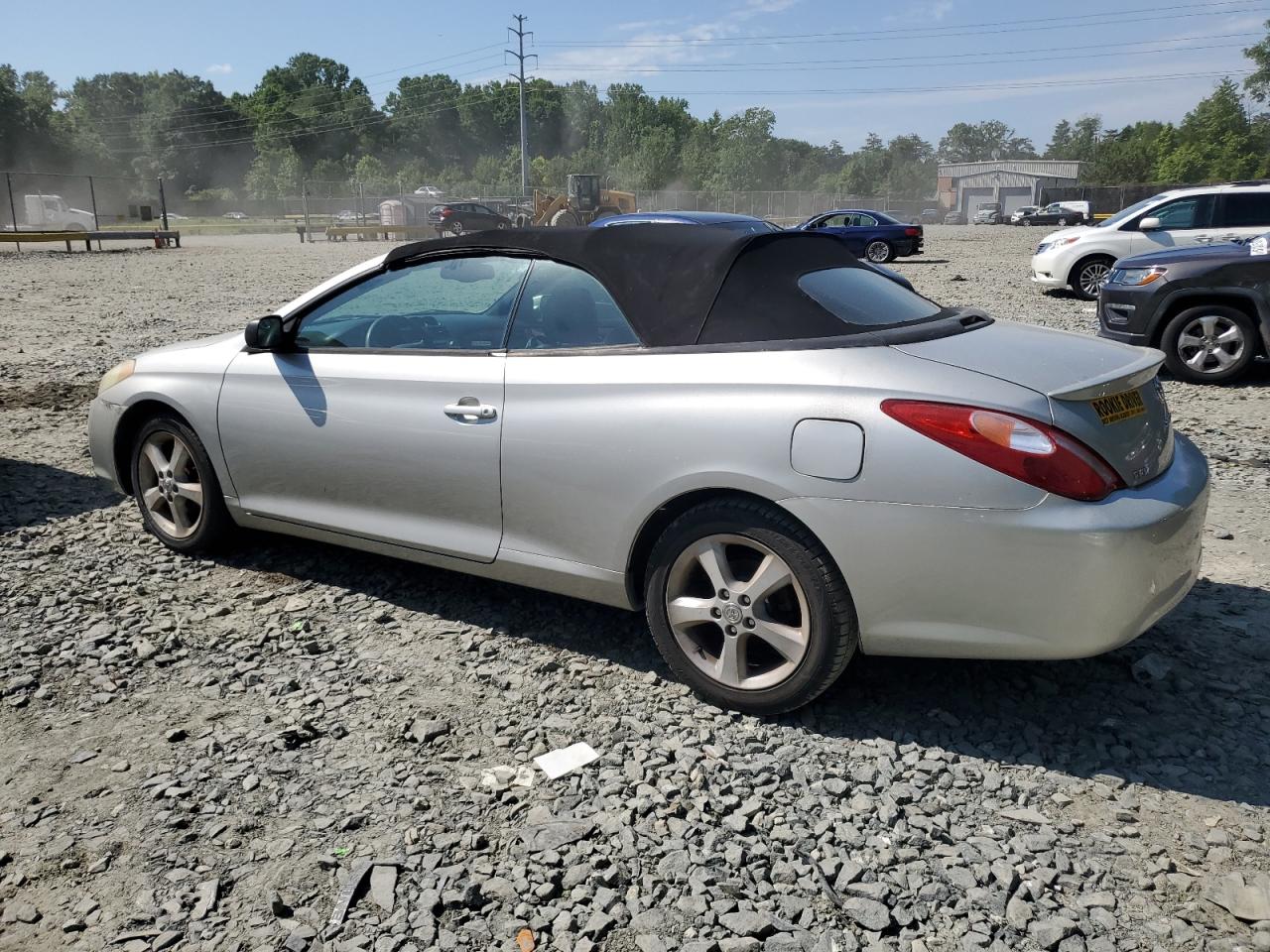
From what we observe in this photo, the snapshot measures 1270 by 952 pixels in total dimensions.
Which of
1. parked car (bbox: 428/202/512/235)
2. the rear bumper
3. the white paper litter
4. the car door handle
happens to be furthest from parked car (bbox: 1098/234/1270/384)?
parked car (bbox: 428/202/512/235)

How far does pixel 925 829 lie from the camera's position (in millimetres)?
2775

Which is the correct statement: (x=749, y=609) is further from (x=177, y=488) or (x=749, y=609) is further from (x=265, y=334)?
(x=177, y=488)

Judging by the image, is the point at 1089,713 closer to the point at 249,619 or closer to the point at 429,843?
the point at 429,843

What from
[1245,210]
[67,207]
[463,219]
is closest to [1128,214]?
[1245,210]

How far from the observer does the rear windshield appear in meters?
3.45

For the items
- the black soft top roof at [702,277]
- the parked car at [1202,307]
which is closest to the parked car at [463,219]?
the parked car at [1202,307]

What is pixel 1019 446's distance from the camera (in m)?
2.84

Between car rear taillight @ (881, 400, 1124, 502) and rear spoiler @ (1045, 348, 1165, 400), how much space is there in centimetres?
16

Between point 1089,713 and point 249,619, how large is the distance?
3318 millimetres

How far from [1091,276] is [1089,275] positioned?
42mm

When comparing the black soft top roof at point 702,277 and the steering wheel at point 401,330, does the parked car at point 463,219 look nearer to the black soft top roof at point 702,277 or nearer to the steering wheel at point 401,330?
the steering wheel at point 401,330

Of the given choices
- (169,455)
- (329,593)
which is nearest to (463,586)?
(329,593)

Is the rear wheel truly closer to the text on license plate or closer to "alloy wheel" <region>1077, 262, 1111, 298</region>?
"alloy wheel" <region>1077, 262, 1111, 298</region>

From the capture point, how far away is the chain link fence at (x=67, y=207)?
41219mm
